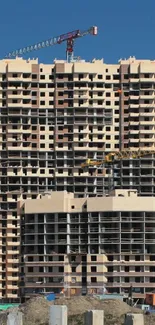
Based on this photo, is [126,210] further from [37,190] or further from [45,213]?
[37,190]

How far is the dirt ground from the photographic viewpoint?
44750 millimetres

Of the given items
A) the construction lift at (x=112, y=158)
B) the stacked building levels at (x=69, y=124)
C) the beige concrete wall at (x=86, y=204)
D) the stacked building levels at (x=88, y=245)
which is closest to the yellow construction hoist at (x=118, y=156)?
the construction lift at (x=112, y=158)

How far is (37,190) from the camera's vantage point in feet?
441

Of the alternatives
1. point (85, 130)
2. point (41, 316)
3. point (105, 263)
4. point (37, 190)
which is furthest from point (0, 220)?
point (41, 316)

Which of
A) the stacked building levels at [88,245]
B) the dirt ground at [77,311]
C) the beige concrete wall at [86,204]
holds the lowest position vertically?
the stacked building levels at [88,245]

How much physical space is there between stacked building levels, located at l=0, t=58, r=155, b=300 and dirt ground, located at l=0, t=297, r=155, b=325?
274 feet

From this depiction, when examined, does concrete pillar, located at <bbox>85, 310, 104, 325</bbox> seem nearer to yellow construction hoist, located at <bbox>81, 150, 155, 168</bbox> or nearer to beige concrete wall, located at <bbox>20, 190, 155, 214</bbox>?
beige concrete wall, located at <bbox>20, 190, 155, 214</bbox>

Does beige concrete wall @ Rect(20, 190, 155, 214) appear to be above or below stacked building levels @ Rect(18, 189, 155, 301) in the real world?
above

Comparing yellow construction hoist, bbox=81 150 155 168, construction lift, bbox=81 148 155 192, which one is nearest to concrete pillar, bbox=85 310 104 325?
construction lift, bbox=81 148 155 192

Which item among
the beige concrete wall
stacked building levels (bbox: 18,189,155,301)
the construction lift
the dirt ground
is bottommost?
stacked building levels (bbox: 18,189,155,301)

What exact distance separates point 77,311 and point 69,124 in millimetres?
90149

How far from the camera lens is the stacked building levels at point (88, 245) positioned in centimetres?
11050

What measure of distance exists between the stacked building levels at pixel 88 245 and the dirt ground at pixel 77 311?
196ft

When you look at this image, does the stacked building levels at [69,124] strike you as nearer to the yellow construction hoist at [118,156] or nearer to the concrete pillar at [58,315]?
the yellow construction hoist at [118,156]
